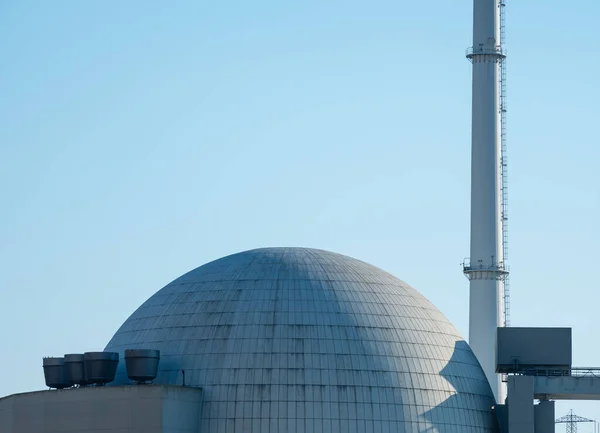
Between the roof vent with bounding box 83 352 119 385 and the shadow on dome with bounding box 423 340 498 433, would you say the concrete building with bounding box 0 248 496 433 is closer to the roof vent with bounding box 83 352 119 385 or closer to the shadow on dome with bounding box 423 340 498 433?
the shadow on dome with bounding box 423 340 498 433

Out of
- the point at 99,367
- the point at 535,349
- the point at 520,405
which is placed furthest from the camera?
the point at 535,349

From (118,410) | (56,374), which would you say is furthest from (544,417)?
(56,374)

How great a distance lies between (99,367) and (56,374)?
2655 millimetres

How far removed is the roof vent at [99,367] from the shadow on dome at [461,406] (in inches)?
677

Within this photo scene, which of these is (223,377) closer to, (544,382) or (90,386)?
(90,386)

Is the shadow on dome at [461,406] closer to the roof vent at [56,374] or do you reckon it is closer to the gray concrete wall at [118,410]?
the gray concrete wall at [118,410]

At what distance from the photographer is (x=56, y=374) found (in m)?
82.1

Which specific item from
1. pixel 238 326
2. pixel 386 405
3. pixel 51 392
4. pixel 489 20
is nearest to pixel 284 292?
pixel 238 326

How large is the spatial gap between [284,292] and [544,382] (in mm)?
15598

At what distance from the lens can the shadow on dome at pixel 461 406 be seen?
82500 mm

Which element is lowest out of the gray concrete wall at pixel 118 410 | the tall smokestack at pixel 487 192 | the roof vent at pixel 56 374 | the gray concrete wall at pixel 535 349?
the gray concrete wall at pixel 118 410

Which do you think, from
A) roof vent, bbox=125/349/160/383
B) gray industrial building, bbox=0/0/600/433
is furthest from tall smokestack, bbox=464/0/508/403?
roof vent, bbox=125/349/160/383

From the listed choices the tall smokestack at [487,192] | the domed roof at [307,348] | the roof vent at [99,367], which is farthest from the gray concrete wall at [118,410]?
the tall smokestack at [487,192]

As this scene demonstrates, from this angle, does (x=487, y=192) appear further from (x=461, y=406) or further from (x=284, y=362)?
(x=284, y=362)
